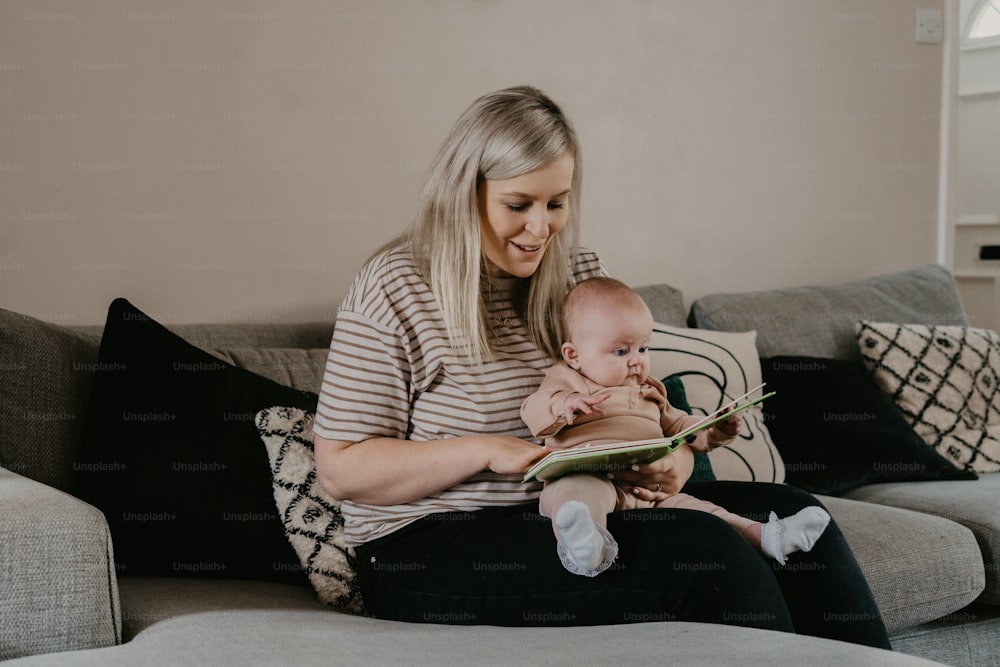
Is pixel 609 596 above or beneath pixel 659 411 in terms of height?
beneath

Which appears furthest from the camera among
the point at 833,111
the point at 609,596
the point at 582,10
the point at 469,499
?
the point at 833,111

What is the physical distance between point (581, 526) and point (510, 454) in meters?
0.17

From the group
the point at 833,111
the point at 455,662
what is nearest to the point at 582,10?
the point at 833,111

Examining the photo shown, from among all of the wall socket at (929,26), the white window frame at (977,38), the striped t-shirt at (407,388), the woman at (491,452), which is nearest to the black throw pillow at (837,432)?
the woman at (491,452)

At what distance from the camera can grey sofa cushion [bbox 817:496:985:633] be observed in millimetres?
1870

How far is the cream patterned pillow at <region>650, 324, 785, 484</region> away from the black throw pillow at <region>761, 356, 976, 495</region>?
85 millimetres

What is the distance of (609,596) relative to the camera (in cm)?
133

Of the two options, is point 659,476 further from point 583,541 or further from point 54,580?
point 54,580

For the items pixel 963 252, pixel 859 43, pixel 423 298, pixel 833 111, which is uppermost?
pixel 859 43

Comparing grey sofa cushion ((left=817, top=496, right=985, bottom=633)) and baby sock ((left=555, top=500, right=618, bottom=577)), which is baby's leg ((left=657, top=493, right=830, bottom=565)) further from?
grey sofa cushion ((left=817, top=496, right=985, bottom=633))

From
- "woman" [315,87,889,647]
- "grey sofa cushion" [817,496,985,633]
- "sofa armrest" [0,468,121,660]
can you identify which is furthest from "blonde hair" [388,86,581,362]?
"grey sofa cushion" [817,496,985,633]

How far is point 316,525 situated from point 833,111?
2458 millimetres

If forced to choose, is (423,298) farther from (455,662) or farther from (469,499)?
(455,662)

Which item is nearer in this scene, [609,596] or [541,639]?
[541,639]
